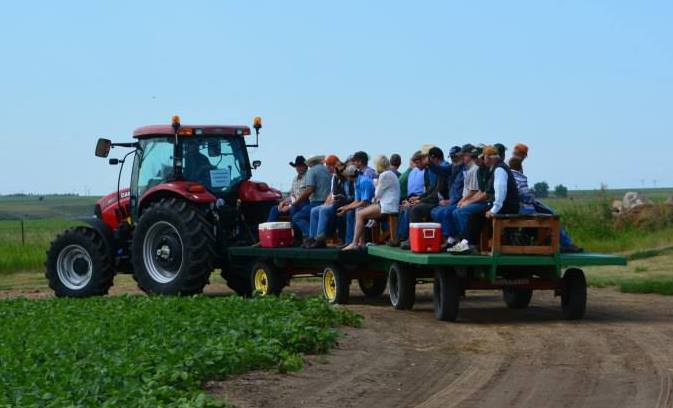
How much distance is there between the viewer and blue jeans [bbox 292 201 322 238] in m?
19.5

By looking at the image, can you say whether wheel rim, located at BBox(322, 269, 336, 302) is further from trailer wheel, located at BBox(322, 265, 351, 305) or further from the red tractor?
the red tractor


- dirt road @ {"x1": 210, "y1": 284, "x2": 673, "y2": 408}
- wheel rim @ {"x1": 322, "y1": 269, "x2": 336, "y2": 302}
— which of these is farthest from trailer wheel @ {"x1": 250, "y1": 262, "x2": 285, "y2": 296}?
dirt road @ {"x1": 210, "y1": 284, "x2": 673, "y2": 408}

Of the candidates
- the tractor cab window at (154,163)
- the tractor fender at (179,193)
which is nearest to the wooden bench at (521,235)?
the tractor fender at (179,193)

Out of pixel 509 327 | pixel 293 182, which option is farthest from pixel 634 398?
pixel 293 182

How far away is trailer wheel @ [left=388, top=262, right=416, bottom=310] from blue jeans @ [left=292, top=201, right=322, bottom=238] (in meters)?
2.02

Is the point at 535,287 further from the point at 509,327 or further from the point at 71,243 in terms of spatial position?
the point at 71,243

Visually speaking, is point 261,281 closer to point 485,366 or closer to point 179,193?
point 179,193

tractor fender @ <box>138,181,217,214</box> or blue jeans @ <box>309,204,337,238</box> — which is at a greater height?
tractor fender @ <box>138,181,217,214</box>

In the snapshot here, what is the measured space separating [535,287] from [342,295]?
3180 mm

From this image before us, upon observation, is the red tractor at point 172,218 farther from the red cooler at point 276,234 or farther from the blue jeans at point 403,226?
the blue jeans at point 403,226

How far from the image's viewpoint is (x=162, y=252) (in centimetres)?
2006

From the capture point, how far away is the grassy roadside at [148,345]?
994cm

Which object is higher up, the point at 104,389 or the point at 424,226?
the point at 424,226

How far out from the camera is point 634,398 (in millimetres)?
10578
